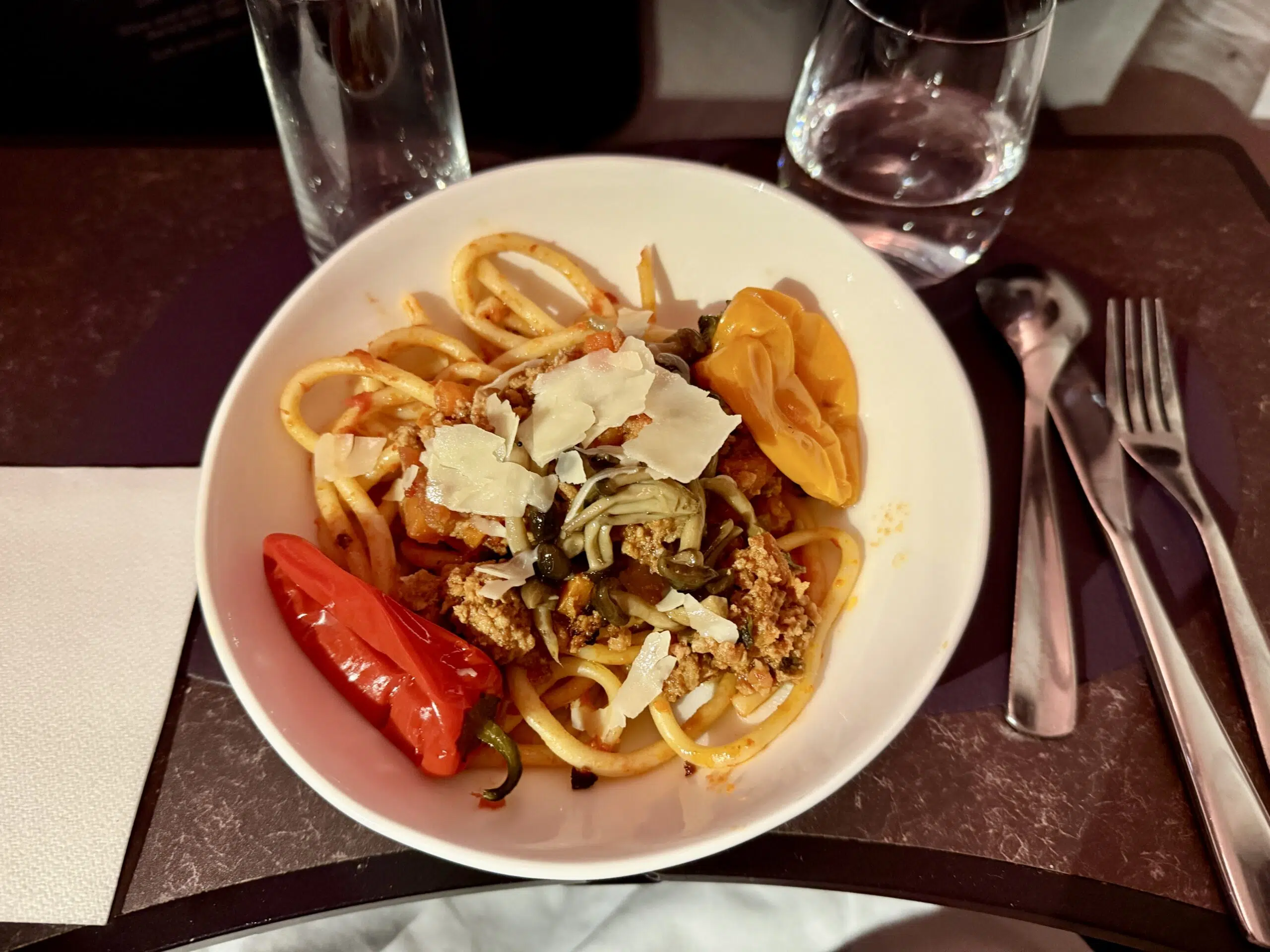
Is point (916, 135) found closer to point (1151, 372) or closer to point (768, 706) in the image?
point (1151, 372)

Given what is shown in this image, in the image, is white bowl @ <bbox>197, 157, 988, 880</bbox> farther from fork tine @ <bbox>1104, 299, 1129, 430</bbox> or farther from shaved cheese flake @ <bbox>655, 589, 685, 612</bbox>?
fork tine @ <bbox>1104, 299, 1129, 430</bbox>

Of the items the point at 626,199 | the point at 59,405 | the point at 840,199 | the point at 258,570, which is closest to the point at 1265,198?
the point at 840,199

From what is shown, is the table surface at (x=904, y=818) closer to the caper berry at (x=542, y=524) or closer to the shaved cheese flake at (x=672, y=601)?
the shaved cheese flake at (x=672, y=601)

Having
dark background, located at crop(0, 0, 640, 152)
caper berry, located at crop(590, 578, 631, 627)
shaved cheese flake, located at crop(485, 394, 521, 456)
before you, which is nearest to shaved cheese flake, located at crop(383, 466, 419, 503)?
shaved cheese flake, located at crop(485, 394, 521, 456)

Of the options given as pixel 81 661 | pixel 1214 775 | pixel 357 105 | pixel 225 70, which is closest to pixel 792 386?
pixel 1214 775

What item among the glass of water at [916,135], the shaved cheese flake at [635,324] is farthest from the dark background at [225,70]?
the shaved cheese flake at [635,324]
